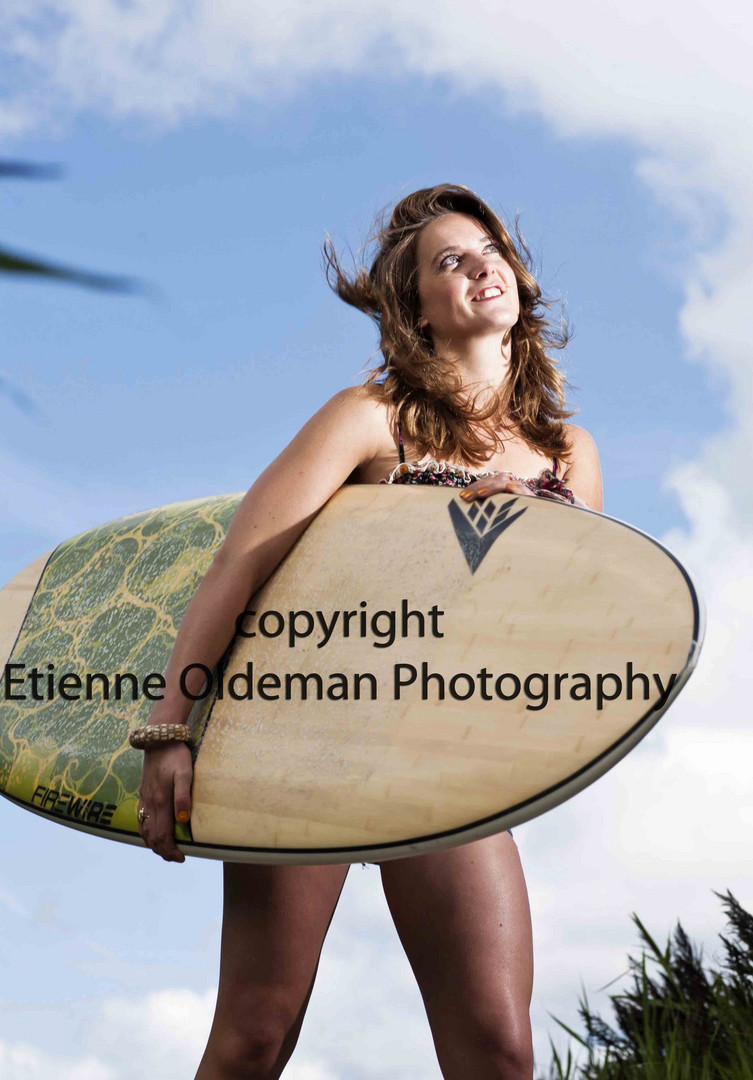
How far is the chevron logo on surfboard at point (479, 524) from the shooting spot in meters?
1.84

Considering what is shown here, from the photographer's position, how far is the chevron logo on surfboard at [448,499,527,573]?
72.5 inches

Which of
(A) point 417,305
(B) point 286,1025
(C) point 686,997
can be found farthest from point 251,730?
(C) point 686,997

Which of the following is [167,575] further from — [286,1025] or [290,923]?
[286,1025]

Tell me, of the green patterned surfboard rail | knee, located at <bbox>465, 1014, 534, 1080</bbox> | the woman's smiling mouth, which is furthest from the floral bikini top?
knee, located at <bbox>465, 1014, 534, 1080</bbox>

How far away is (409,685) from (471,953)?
0.48m

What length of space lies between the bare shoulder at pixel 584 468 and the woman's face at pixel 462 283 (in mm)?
276

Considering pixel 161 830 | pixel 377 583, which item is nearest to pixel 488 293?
pixel 377 583

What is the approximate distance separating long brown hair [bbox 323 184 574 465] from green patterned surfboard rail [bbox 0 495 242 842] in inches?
21.4

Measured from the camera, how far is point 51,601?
8.34 ft

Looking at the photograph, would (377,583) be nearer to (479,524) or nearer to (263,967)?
(479,524)

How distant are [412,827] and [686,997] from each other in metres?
2.35

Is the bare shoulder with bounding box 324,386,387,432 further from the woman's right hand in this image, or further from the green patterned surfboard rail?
the woman's right hand

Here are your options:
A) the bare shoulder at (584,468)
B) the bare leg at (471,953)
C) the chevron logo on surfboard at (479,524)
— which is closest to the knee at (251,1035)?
the bare leg at (471,953)

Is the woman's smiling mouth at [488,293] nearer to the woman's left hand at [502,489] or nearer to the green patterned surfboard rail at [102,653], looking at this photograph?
the woman's left hand at [502,489]
